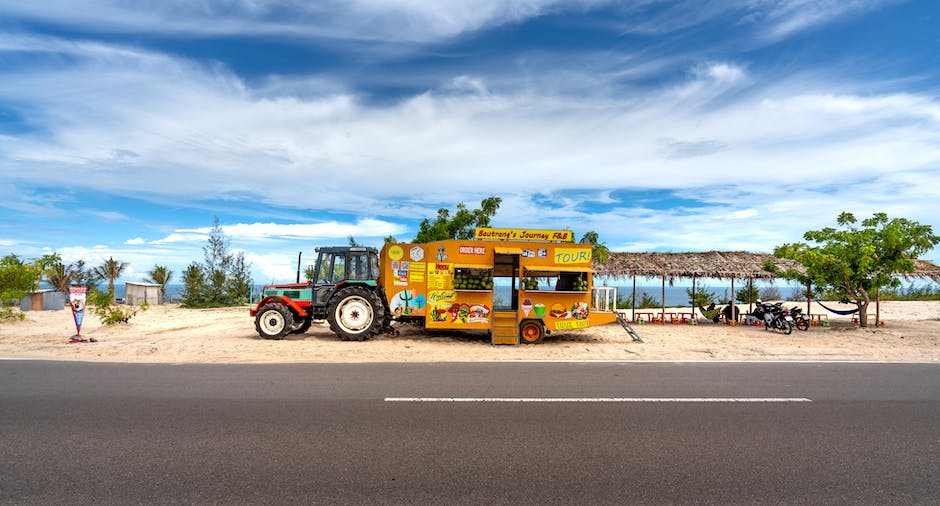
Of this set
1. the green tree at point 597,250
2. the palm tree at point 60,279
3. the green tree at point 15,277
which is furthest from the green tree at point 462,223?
the palm tree at point 60,279

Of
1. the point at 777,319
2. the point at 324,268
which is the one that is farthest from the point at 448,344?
the point at 777,319

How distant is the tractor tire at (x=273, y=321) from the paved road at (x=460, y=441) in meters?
6.17

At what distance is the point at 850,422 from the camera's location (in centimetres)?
636

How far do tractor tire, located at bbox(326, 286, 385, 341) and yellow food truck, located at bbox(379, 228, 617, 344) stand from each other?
45 cm

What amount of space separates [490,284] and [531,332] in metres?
1.73

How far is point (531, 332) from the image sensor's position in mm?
14977

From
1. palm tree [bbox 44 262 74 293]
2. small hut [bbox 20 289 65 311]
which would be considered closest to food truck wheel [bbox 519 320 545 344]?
small hut [bbox 20 289 65 311]

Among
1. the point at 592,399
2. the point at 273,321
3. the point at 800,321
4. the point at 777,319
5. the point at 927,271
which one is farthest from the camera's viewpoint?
the point at 927,271

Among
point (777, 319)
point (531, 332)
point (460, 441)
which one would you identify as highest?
point (777, 319)

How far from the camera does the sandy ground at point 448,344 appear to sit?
1242 centimetres

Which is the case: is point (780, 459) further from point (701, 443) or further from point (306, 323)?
point (306, 323)

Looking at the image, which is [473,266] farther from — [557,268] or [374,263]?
[374,263]

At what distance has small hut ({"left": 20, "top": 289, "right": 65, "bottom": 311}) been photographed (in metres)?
24.8

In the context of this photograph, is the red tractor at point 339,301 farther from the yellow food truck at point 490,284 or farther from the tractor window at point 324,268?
the yellow food truck at point 490,284
